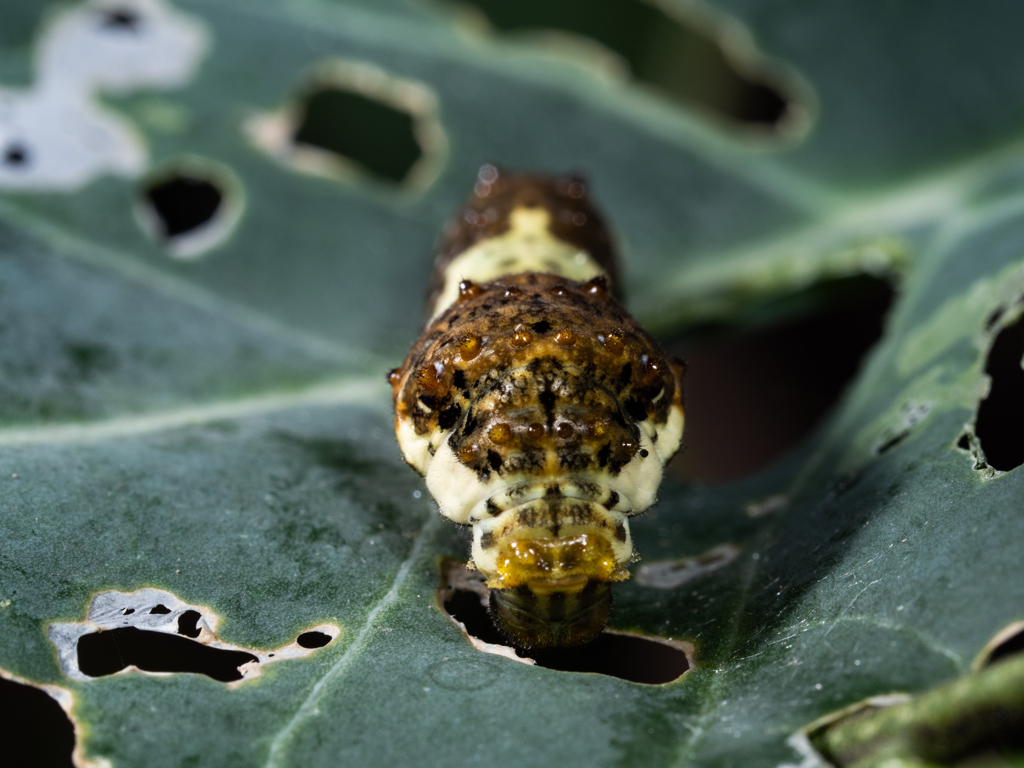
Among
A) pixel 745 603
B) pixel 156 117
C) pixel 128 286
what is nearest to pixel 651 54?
pixel 156 117

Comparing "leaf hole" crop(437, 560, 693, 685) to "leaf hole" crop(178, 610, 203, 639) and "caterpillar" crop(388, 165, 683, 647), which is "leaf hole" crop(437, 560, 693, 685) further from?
"leaf hole" crop(178, 610, 203, 639)

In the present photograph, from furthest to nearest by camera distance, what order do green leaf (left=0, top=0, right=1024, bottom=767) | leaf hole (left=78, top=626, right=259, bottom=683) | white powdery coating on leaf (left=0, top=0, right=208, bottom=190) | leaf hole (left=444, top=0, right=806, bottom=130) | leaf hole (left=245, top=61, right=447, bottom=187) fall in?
leaf hole (left=444, top=0, right=806, bottom=130), leaf hole (left=245, top=61, right=447, bottom=187), white powdery coating on leaf (left=0, top=0, right=208, bottom=190), leaf hole (left=78, top=626, right=259, bottom=683), green leaf (left=0, top=0, right=1024, bottom=767)

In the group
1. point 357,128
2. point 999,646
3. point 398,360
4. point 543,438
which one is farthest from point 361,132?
point 999,646

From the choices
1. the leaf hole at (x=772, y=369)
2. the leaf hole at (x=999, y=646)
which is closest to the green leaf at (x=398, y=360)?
the leaf hole at (x=999, y=646)

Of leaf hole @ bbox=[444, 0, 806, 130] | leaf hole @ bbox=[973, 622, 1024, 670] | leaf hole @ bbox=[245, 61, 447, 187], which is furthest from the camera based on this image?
leaf hole @ bbox=[444, 0, 806, 130]

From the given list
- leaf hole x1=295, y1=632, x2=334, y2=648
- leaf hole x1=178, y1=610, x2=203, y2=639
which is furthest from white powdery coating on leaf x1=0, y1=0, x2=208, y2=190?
leaf hole x1=295, y1=632, x2=334, y2=648

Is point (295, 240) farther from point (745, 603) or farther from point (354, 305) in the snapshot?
point (745, 603)

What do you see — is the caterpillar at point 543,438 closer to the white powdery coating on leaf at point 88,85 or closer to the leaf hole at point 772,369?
the leaf hole at point 772,369
